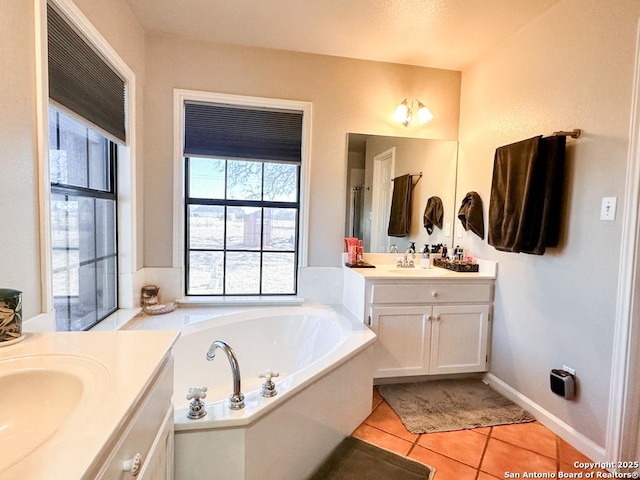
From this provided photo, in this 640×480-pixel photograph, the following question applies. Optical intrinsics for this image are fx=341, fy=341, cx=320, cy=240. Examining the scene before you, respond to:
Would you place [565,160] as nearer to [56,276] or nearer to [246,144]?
[246,144]

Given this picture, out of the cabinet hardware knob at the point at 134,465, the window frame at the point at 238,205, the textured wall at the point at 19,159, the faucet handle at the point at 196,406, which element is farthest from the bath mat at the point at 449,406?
the textured wall at the point at 19,159

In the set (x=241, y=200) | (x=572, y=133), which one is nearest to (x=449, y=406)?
(x=572, y=133)

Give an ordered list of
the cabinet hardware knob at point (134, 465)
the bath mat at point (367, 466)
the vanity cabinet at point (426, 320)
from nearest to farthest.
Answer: the cabinet hardware knob at point (134, 465), the bath mat at point (367, 466), the vanity cabinet at point (426, 320)

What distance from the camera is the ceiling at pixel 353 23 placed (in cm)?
198

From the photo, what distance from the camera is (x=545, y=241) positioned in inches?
74.3

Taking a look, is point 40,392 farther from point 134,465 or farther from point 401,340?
point 401,340

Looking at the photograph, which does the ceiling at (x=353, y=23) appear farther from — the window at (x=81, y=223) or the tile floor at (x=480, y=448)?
the tile floor at (x=480, y=448)

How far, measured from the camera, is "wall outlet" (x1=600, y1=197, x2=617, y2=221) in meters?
1.61

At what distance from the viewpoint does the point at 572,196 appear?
6.00 ft

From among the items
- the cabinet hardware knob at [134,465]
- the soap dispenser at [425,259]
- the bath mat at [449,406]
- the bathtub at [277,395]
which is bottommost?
the bath mat at [449,406]

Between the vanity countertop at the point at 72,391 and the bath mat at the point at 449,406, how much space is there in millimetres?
1580

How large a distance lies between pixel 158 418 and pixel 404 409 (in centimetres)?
158

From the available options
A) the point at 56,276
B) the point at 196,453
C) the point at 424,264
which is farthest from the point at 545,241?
the point at 56,276

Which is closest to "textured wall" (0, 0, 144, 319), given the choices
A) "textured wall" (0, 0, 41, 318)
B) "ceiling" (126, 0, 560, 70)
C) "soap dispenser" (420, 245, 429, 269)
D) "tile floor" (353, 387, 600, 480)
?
"textured wall" (0, 0, 41, 318)
